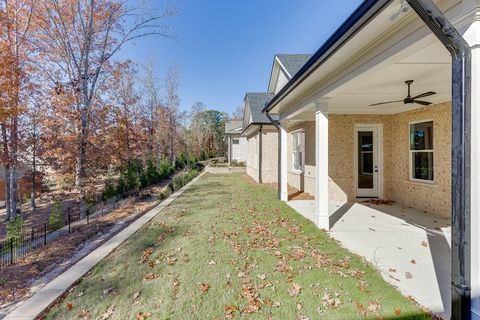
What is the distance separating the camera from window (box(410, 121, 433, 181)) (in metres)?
7.11

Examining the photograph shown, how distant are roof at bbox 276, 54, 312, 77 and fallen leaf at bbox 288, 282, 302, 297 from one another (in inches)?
454

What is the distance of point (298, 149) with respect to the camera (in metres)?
11.7

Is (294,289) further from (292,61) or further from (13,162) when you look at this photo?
(292,61)

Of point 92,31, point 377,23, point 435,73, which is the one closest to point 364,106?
point 435,73

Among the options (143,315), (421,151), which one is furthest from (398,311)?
(421,151)

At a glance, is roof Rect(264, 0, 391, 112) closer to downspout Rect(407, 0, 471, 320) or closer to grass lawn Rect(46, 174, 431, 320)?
downspout Rect(407, 0, 471, 320)

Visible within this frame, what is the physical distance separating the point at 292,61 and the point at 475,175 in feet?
44.2

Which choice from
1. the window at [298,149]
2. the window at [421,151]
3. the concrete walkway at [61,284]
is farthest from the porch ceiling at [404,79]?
the concrete walkway at [61,284]

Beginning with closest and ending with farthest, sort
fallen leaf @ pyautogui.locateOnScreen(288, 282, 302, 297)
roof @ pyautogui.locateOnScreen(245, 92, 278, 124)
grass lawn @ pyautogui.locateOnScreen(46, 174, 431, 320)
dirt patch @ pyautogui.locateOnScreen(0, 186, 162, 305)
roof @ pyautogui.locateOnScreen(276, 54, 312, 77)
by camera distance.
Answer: grass lawn @ pyautogui.locateOnScreen(46, 174, 431, 320) → fallen leaf @ pyautogui.locateOnScreen(288, 282, 302, 297) → dirt patch @ pyautogui.locateOnScreen(0, 186, 162, 305) → roof @ pyautogui.locateOnScreen(276, 54, 312, 77) → roof @ pyautogui.locateOnScreen(245, 92, 278, 124)

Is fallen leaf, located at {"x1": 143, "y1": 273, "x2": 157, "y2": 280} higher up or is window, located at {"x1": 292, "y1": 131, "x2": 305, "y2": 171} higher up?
window, located at {"x1": 292, "y1": 131, "x2": 305, "y2": 171}

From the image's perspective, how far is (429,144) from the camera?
711cm

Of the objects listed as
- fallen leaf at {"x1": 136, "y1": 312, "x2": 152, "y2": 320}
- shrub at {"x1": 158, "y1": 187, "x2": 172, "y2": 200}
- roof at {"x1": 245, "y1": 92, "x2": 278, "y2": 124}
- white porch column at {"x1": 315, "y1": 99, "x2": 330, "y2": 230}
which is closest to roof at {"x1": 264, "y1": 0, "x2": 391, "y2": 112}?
white porch column at {"x1": 315, "y1": 99, "x2": 330, "y2": 230}

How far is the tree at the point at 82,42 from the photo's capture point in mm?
8312

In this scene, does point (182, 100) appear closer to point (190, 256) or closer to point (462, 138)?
point (190, 256)
